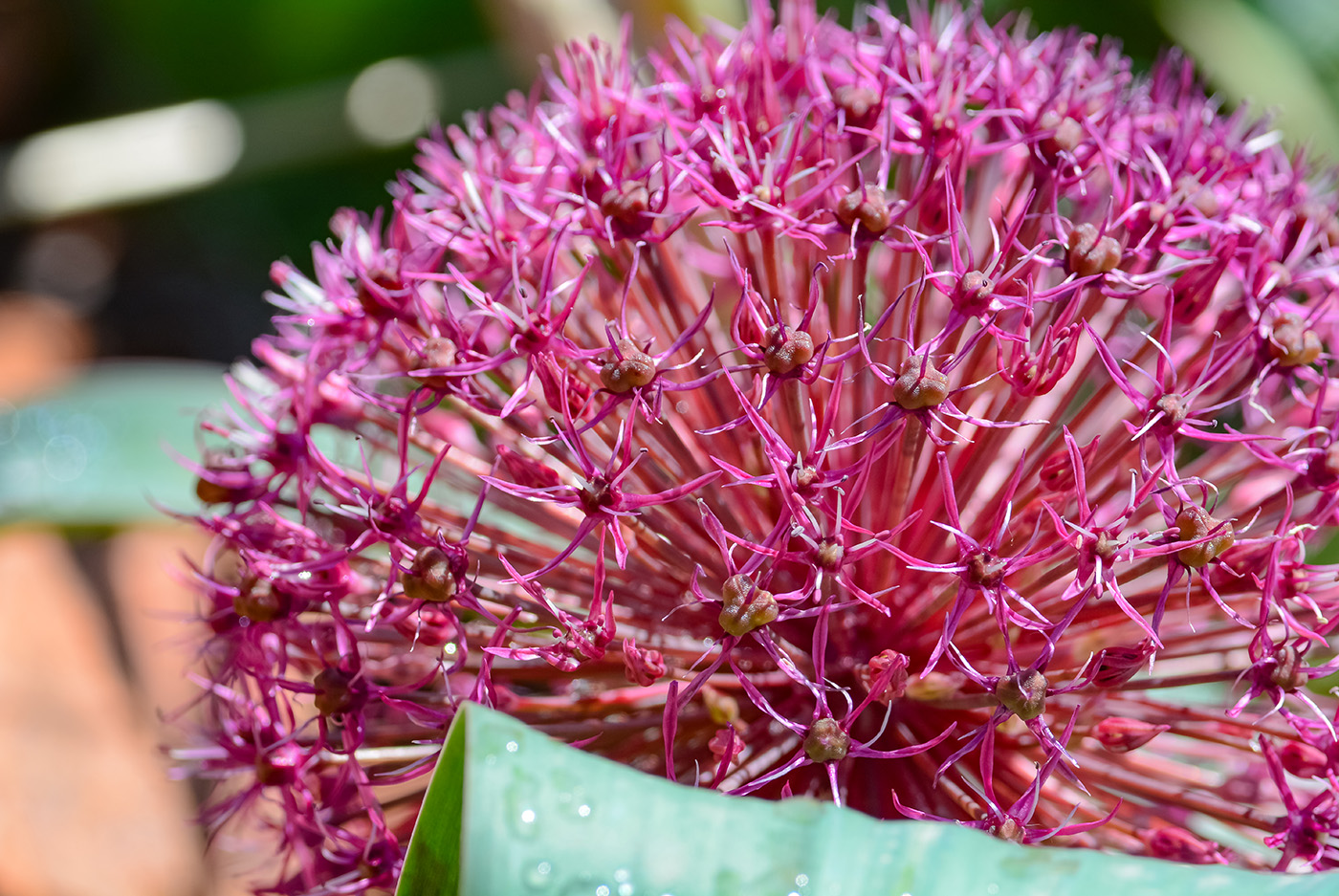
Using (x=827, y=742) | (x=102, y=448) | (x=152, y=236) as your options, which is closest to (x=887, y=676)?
(x=827, y=742)

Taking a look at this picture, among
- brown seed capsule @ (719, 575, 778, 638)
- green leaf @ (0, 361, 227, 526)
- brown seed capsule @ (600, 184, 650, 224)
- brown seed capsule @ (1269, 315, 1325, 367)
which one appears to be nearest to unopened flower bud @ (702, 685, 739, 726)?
brown seed capsule @ (719, 575, 778, 638)

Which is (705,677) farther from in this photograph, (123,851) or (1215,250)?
(123,851)

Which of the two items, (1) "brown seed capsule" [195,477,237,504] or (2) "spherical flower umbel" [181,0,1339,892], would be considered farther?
(1) "brown seed capsule" [195,477,237,504]

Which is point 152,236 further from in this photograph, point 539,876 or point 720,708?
point 539,876

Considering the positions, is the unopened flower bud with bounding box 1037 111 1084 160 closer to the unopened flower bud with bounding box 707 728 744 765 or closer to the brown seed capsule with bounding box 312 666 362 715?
the unopened flower bud with bounding box 707 728 744 765

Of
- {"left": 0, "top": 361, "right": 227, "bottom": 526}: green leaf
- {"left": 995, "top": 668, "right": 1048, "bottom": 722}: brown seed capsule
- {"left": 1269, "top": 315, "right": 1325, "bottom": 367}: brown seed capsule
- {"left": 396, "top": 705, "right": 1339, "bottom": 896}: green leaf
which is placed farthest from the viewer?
{"left": 0, "top": 361, "right": 227, "bottom": 526}: green leaf

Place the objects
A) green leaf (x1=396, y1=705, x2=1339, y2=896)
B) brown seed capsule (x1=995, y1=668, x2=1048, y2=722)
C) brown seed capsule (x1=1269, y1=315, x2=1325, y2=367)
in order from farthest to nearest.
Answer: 1. brown seed capsule (x1=1269, y1=315, x2=1325, y2=367)
2. brown seed capsule (x1=995, y1=668, x2=1048, y2=722)
3. green leaf (x1=396, y1=705, x2=1339, y2=896)

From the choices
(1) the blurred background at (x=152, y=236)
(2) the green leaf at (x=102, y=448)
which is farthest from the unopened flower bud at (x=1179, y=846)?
(2) the green leaf at (x=102, y=448)

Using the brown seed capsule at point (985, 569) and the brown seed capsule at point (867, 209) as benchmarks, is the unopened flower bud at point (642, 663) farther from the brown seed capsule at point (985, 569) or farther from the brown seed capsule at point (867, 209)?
the brown seed capsule at point (867, 209)
